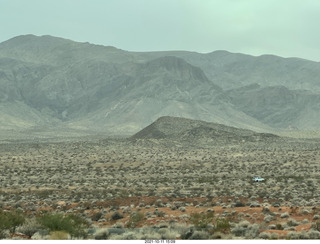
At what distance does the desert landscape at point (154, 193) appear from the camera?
23.3 m

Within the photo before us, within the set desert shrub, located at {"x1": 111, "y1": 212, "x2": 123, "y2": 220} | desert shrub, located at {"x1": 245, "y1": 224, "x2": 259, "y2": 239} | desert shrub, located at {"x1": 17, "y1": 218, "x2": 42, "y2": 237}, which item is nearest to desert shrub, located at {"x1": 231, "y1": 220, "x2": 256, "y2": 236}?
desert shrub, located at {"x1": 245, "y1": 224, "x2": 259, "y2": 239}

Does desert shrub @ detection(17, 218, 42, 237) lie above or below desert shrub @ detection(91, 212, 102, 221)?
above

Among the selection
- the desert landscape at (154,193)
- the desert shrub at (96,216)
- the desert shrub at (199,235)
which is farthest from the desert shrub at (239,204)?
the desert shrub at (199,235)

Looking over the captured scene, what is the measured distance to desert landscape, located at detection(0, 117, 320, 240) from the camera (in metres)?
23.3

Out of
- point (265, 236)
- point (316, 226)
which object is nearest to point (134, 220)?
point (316, 226)

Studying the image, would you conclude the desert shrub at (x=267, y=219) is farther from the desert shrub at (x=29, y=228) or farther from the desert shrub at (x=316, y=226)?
the desert shrub at (x=29, y=228)

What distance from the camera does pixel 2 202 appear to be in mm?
40344

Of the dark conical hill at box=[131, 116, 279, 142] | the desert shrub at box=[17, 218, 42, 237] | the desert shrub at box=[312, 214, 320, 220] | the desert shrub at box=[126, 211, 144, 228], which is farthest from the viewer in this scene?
the dark conical hill at box=[131, 116, 279, 142]

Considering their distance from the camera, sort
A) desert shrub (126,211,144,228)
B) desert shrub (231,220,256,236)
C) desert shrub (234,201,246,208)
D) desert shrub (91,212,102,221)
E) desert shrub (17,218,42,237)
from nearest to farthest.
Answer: desert shrub (231,220,256,236) → desert shrub (17,218,42,237) → desert shrub (126,211,144,228) → desert shrub (91,212,102,221) → desert shrub (234,201,246,208)

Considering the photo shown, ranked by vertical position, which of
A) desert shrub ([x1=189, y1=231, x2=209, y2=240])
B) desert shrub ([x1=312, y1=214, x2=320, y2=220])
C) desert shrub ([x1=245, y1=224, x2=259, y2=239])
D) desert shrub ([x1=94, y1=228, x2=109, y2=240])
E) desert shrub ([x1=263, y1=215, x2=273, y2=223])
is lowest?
desert shrub ([x1=263, y1=215, x2=273, y2=223])

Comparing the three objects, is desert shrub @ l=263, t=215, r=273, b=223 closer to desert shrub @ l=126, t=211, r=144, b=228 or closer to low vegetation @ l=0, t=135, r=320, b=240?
low vegetation @ l=0, t=135, r=320, b=240

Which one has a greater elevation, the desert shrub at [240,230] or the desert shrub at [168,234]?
the desert shrub at [168,234]

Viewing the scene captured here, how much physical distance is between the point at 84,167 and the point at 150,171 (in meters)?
11.0

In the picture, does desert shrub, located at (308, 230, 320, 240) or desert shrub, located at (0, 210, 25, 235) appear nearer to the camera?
desert shrub, located at (308, 230, 320, 240)
